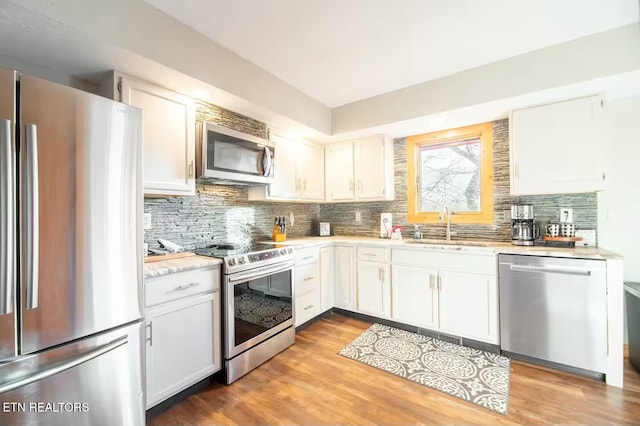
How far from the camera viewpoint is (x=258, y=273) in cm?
217

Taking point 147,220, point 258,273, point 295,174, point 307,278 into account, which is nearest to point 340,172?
point 295,174

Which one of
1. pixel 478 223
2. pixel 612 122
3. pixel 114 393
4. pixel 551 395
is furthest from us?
pixel 478 223

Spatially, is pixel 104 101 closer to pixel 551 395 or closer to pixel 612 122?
pixel 551 395

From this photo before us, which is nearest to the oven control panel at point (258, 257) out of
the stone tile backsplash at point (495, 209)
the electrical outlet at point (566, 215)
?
the stone tile backsplash at point (495, 209)

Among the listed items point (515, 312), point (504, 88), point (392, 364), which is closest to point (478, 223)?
point (515, 312)

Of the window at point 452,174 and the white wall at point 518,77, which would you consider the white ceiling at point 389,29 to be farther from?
the window at point 452,174

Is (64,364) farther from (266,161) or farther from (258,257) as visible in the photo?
(266,161)

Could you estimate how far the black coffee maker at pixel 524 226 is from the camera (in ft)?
8.14

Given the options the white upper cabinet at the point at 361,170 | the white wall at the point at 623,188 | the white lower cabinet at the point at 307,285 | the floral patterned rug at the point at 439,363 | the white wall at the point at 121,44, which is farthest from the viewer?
the white upper cabinet at the point at 361,170

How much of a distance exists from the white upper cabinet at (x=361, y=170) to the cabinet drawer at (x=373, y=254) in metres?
0.66

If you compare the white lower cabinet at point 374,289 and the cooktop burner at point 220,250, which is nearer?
the cooktop burner at point 220,250

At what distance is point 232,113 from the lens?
8.31ft

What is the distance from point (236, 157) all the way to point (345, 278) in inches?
72.2

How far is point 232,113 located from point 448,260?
248cm
